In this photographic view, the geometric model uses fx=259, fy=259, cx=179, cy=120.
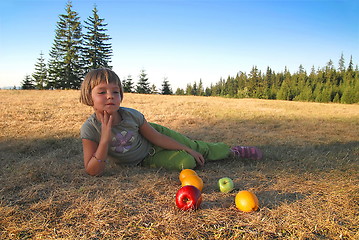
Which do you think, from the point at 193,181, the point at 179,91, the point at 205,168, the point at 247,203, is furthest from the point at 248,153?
the point at 179,91

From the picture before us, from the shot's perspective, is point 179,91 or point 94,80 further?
point 179,91

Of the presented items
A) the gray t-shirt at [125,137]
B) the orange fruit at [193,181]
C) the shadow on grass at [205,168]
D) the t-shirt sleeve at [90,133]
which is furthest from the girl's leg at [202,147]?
the orange fruit at [193,181]

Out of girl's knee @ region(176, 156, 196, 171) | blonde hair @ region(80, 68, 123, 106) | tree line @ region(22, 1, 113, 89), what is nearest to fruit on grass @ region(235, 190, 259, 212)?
girl's knee @ region(176, 156, 196, 171)

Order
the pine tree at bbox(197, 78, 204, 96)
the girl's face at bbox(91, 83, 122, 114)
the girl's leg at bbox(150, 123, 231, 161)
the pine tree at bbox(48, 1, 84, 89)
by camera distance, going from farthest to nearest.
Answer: the pine tree at bbox(197, 78, 204, 96) < the pine tree at bbox(48, 1, 84, 89) < the girl's leg at bbox(150, 123, 231, 161) < the girl's face at bbox(91, 83, 122, 114)

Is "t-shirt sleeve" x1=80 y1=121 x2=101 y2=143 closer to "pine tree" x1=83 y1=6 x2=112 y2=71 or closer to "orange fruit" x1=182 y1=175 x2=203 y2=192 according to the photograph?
"orange fruit" x1=182 y1=175 x2=203 y2=192

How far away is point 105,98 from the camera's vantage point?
10.1 ft

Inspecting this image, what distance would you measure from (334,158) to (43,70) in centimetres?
4388

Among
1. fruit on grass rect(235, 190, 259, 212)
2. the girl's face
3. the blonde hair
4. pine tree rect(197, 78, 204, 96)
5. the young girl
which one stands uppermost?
pine tree rect(197, 78, 204, 96)

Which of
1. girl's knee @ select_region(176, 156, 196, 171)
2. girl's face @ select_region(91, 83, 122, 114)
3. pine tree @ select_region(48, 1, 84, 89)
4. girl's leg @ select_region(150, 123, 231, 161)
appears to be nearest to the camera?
girl's face @ select_region(91, 83, 122, 114)

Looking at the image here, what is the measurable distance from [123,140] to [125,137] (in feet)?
0.15

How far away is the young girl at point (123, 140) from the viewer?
3078 mm

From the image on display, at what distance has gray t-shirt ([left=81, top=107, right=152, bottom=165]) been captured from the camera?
126 inches

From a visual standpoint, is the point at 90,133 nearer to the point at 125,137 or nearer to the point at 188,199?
the point at 125,137

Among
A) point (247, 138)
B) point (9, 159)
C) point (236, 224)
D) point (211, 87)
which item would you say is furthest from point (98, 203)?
point (211, 87)
